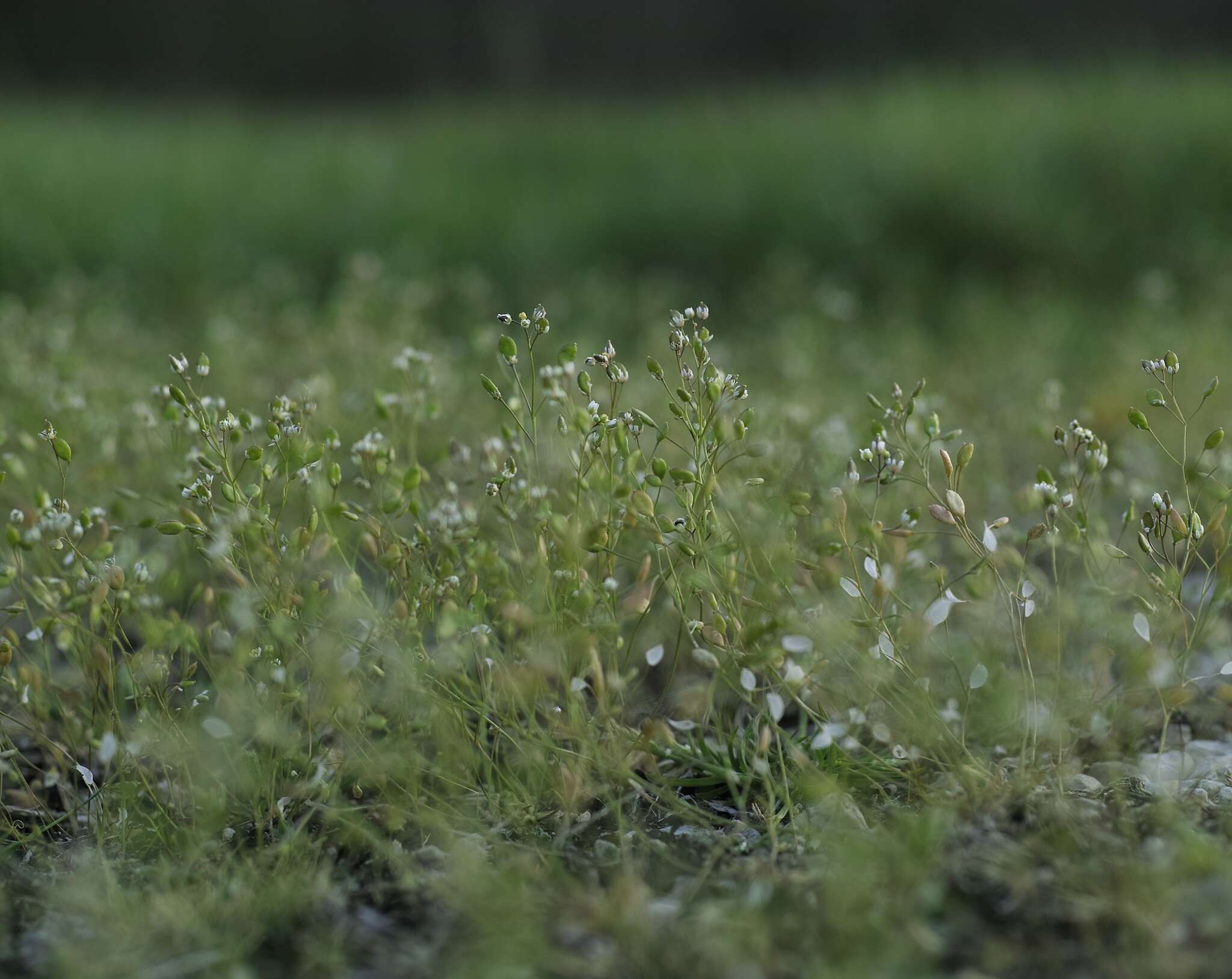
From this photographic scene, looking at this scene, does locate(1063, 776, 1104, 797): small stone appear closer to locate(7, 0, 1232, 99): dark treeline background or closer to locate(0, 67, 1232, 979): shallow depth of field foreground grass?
locate(0, 67, 1232, 979): shallow depth of field foreground grass

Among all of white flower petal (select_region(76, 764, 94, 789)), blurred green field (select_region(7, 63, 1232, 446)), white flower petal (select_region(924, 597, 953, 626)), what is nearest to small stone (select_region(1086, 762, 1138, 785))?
white flower petal (select_region(924, 597, 953, 626))

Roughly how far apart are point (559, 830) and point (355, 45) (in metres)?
10.3

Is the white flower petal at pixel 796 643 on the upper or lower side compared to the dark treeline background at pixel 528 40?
lower

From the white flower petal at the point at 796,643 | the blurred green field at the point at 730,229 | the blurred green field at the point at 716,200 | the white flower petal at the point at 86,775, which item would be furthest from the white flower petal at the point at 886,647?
the blurred green field at the point at 716,200

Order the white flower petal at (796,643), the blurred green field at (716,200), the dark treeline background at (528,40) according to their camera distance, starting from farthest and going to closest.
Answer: the dark treeline background at (528,40)
the blurred green field at (716,200)
the white flower petal at (796,643)

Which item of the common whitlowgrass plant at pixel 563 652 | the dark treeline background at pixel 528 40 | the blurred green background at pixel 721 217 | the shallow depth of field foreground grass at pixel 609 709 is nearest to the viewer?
the shallow depth of field foreground grass at pixel 609 709

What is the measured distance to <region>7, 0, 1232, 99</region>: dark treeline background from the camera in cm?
908

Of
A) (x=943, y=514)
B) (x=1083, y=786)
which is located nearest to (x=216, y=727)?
(x=943, y=514)

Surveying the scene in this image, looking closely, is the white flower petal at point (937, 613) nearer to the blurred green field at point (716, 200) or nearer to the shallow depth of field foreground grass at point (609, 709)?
the shallow depth of field foreground grass at point (609, 709)

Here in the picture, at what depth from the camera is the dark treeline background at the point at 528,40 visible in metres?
9.08

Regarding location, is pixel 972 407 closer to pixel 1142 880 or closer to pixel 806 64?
pixel 1142 880

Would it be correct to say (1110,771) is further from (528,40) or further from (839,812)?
(528,40)

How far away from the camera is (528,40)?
32.7 feet

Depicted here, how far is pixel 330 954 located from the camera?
157 cm
